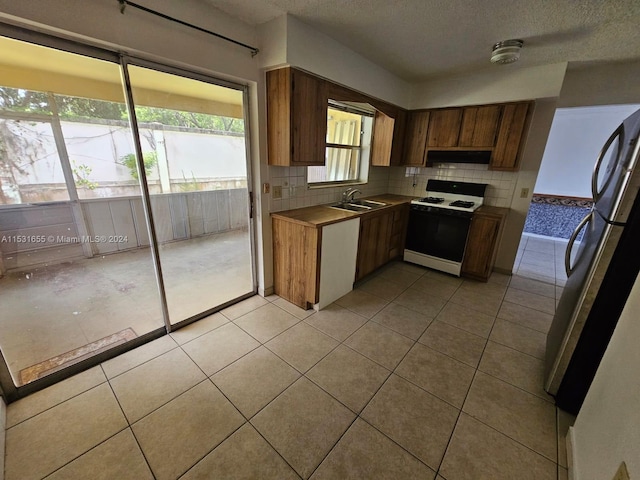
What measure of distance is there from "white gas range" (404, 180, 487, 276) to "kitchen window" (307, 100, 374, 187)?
0.98m

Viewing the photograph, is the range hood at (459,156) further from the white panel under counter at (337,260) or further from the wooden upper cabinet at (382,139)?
the white panel under counter at (337,260)

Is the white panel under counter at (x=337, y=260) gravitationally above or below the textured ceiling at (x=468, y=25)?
below

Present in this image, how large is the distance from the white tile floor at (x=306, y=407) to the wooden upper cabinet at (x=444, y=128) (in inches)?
92.1

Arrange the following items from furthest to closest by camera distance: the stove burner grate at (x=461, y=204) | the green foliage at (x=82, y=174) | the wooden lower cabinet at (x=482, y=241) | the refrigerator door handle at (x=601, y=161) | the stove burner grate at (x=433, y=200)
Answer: the stove burner grate at (x=433, y=200)
the stove burner grate at (x=461, y=204)
the wooden lower cabinet at (x=482, y=241)
the green foliage at (x=82, y=174)
the refrigerator door handle at (x=601, y=161)

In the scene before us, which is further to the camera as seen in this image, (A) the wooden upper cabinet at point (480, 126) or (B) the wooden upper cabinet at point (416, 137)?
(B) the wooden upper cabinet at point (416, 137)

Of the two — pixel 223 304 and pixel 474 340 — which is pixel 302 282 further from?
pixel 474 340

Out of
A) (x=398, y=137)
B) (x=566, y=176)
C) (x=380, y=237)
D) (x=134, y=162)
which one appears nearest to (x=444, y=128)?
(x=398, y=137)

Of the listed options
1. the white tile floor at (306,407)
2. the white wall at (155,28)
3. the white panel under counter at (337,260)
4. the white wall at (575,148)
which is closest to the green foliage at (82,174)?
the white wall at (155,28)

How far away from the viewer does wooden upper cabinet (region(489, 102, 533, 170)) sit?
2908 mm

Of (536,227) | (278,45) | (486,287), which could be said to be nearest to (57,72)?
(278,45)

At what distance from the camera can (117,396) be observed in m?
1.63

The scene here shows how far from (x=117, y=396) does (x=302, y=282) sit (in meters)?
1.55

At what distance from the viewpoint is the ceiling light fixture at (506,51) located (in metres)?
2.22

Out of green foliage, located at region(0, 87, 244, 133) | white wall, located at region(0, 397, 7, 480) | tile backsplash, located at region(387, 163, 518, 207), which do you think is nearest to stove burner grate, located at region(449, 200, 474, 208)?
tile backsplash, located at region(387, 163, 518, 207)
